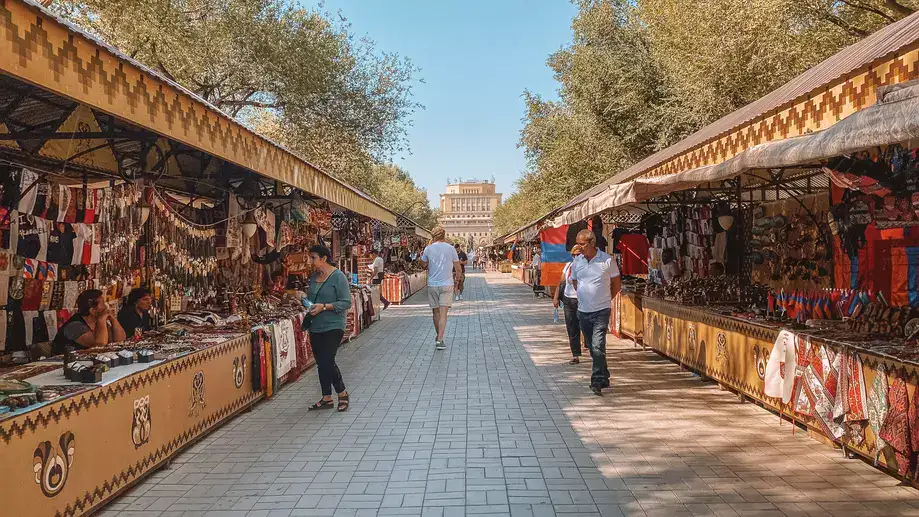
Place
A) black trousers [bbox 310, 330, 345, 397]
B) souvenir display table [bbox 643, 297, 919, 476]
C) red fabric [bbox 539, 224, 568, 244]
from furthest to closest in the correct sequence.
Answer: red fabric [bbox 539, 224, 568, 244] → black trousers [bbox 310, 330, 345, 397] → souvenir display table [bbox 643, 297, 919, 476]

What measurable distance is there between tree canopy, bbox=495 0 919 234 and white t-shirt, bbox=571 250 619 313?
10.1 meters

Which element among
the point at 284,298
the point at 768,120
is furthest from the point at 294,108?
the point at 768,120

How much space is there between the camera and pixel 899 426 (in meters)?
4.46

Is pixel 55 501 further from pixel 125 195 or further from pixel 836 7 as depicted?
pixel 836 7

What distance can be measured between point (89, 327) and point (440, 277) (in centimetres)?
626

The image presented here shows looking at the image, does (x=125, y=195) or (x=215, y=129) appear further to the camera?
(x=125, y=195)

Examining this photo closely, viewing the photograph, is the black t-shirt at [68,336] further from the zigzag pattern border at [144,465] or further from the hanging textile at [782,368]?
the hanging textile at [782,368]

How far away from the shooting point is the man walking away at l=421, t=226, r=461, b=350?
1172 centimetres

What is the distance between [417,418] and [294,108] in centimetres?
1590

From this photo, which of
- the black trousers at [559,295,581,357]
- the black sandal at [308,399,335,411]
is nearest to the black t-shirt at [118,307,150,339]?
the black sandal at [308,399,335,411]

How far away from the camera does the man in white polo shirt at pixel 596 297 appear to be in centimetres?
772

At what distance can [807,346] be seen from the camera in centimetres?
573

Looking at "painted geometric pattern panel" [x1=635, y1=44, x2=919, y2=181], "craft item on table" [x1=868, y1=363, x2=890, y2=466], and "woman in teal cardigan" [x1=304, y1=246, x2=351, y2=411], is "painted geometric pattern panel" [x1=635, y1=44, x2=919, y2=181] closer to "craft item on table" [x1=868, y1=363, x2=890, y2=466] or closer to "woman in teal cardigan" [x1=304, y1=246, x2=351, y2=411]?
"craft item on table" [x1=868, y1=363, x2=890, y2=466]

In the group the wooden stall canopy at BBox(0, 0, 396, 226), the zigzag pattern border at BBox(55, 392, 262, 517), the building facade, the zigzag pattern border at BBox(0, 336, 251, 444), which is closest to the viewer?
the wooden stall canopy at BBox(0, 0, 396, 226)
